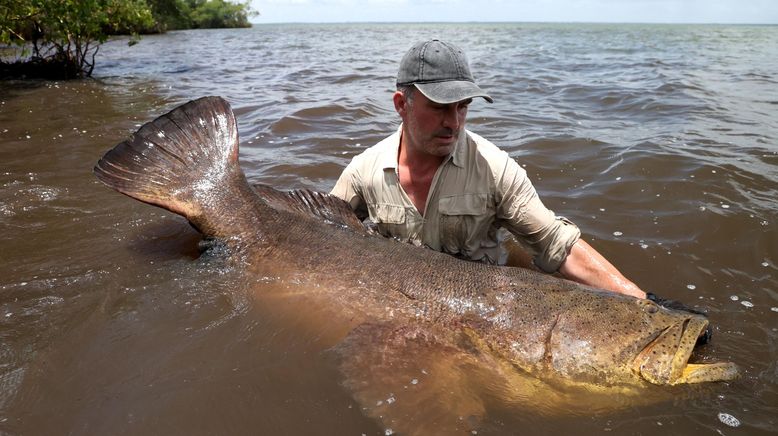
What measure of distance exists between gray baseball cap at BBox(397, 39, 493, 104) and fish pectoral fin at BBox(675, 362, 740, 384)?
157 cm

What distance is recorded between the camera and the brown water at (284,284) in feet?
7.63

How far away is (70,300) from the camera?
3.02 metres

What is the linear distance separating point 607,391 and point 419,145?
5.31 feet

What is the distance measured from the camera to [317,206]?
3336 millimetres

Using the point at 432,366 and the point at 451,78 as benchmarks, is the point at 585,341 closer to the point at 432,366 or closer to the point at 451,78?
the point at 432,366

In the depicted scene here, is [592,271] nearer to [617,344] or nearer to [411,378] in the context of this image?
[617,344]

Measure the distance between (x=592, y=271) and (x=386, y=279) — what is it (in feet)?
4.25

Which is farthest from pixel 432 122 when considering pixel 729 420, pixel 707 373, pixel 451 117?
pixel 729 420

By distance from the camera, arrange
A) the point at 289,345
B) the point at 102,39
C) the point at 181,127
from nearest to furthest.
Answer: the point at 289,345 → the point at 181,127 → the point at 102,39

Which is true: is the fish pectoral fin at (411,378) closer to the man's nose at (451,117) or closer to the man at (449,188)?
the man at (449,188)

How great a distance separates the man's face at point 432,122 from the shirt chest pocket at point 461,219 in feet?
1.03

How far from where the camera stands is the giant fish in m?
2.39

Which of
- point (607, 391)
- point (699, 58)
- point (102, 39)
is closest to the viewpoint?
point (607, 391)

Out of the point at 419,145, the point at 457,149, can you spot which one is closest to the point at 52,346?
the point at 419,145
